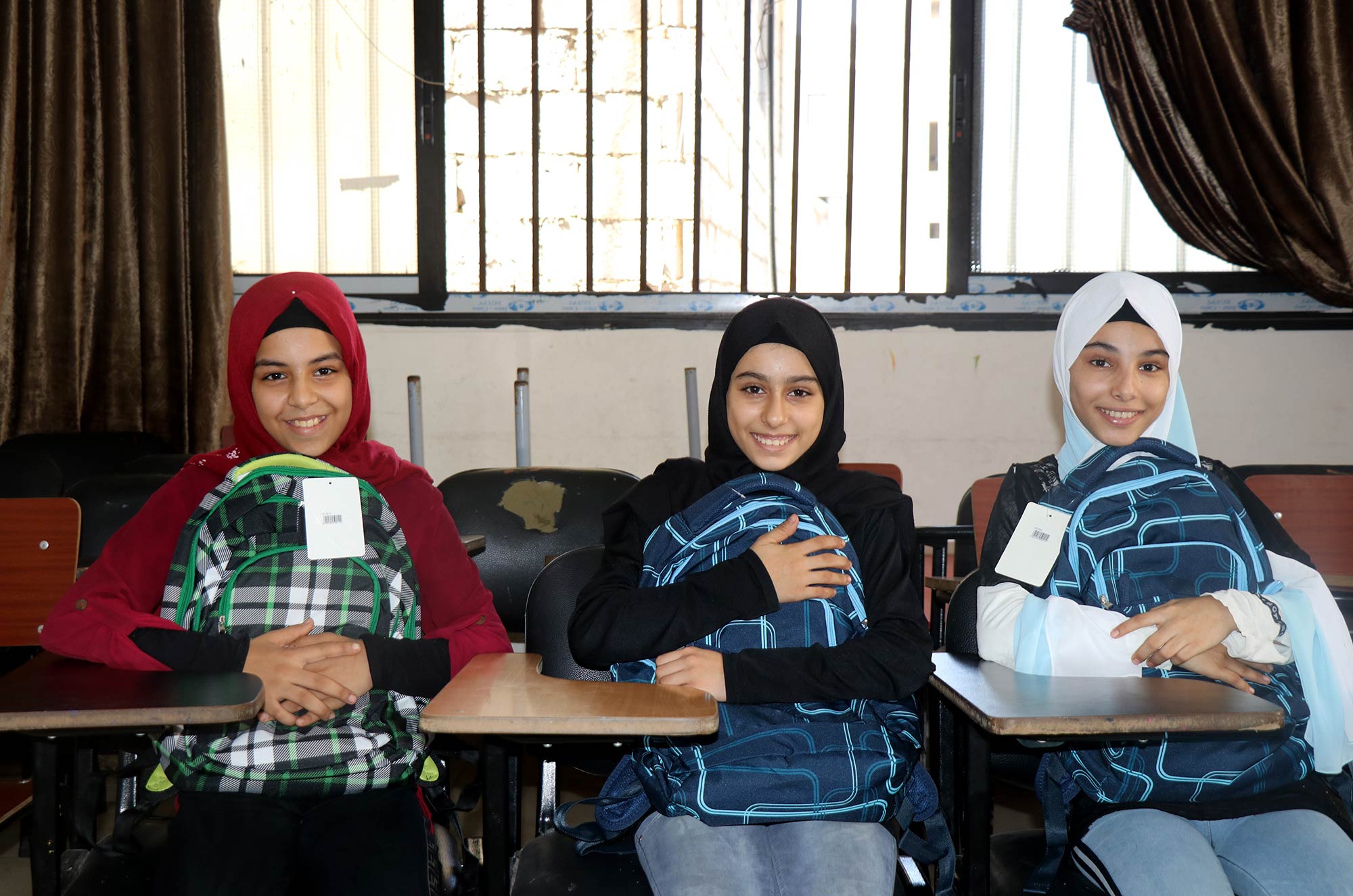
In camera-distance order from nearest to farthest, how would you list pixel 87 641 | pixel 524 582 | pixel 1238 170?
pixel 87 641
pixel 524 582
pixel 1238 170

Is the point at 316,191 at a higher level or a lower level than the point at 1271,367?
higher

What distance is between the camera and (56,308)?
3.48 metres

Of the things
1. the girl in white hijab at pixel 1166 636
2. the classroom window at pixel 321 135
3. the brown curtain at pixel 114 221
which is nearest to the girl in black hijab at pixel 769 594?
the girl in white hijab at pixel 1166 636

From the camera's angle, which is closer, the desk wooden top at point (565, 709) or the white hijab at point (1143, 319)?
the desk wooden top at point (565, 709)

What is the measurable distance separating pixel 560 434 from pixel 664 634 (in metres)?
2.34

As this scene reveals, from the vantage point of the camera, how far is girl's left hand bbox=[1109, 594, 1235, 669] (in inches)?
57.6

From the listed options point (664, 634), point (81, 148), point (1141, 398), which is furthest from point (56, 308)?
point (1141, 398)

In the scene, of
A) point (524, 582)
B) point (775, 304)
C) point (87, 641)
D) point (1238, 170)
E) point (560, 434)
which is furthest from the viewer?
A: point (560, 434)

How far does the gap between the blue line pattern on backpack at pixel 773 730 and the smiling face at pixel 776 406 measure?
0.25ft

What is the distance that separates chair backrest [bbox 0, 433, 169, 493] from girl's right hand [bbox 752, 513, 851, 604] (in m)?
2.61

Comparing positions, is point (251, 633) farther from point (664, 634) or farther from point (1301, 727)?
point (1301, 727)

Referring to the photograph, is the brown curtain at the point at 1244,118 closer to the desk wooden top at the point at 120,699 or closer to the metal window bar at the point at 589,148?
the metal window bar at the point at 589,148

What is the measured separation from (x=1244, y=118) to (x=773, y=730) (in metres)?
2.99

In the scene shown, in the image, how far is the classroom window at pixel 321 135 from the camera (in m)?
3.69
